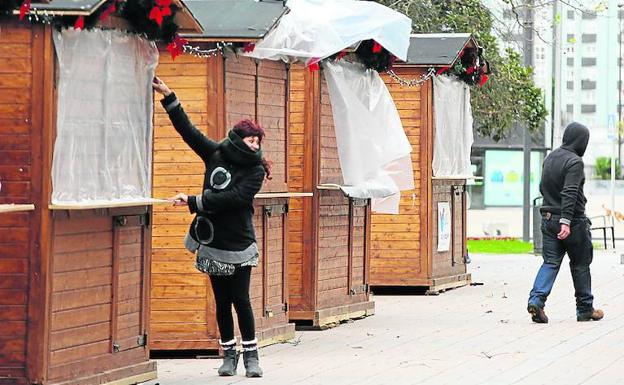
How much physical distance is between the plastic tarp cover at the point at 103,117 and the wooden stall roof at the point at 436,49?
840cm

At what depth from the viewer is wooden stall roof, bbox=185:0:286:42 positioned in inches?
465

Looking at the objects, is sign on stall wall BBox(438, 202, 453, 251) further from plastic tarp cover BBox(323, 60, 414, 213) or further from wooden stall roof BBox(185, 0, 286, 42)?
wooden stall roof BBox(185, 0, 286, 42)

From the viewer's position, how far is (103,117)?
388 inches

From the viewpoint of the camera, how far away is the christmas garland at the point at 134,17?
8930mm

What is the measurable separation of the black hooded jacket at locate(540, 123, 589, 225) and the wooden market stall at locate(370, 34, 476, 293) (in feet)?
11.8

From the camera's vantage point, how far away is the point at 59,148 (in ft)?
30.4

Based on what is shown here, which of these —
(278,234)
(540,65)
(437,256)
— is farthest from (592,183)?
(278,234)

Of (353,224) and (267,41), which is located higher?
(267,41)

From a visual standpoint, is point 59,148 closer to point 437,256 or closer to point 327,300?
point 327,300

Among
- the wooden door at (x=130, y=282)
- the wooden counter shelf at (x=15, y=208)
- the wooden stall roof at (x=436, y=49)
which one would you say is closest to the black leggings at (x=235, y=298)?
the wooden door at (x=130, y=282)

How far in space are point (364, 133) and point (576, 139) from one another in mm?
2097

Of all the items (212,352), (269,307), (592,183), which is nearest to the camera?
(212,352)

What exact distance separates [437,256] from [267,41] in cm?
730

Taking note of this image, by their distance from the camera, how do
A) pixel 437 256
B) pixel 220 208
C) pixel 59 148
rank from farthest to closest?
pixel 437 256
pixel 220 208
pixel 59 148
